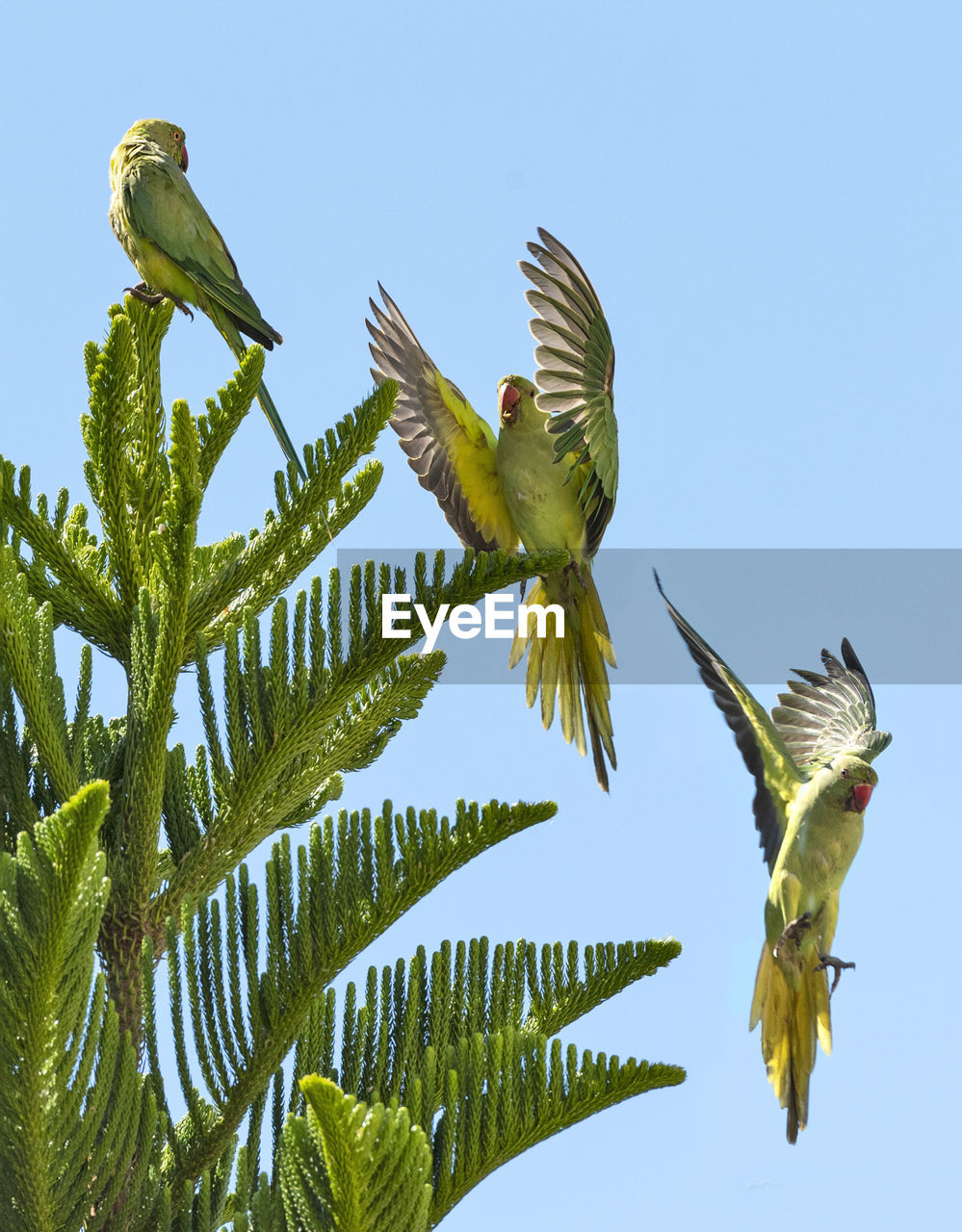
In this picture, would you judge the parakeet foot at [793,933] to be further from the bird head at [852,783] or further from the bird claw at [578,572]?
the bird claw at [578,572]

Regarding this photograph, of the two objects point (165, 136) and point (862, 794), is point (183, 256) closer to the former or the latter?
point (165, 136)

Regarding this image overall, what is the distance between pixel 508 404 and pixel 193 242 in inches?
43.1

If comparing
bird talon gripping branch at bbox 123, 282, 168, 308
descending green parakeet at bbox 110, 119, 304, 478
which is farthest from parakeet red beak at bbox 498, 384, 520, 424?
bird talon gripping branch at bbox 123, 282, 168, 308

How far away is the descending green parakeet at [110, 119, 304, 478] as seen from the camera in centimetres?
354

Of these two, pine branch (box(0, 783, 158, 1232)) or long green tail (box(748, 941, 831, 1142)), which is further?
long green tail (box(748, 941, 831, 1142))

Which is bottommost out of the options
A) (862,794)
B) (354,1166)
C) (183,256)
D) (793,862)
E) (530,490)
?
(354,1166)

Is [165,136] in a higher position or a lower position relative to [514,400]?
higher

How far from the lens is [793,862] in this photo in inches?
146

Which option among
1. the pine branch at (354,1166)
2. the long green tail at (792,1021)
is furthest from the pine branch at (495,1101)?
the long green tail at (792,1021)

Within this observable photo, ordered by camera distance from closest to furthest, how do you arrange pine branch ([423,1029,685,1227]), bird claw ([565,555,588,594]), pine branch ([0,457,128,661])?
→ 1. pine branch ([423,1029,685,1227])
2. pine branch ([0,457,128,661])
3. bird claw ([565,555,588,594])

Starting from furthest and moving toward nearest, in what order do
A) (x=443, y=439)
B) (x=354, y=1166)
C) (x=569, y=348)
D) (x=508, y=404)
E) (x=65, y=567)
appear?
(x=443, y=439)
(x=508, y=404)
(x=569, y=348)
(x=65, y=567)
(x=354, y=1166)

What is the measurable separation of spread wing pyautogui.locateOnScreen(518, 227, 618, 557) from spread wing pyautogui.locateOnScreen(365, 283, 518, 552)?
0.74 meters

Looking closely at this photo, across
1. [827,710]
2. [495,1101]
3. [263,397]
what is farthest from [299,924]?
[827,710]

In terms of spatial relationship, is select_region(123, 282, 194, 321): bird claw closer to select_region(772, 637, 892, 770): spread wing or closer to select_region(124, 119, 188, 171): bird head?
select_region(124, 119, 188, 171): bird head
